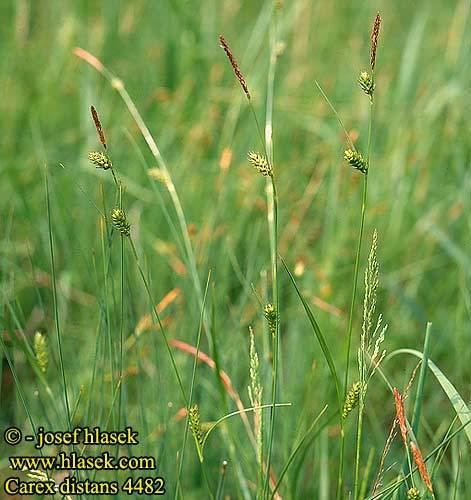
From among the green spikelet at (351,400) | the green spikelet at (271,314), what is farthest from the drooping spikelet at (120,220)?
the green spikelet at (351,400)

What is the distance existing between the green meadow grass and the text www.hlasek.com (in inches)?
0.9

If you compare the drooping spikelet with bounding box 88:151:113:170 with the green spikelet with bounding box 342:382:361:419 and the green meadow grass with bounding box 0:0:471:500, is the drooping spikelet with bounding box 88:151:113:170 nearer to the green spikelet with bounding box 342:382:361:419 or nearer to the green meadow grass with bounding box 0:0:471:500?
the green meadow grass with bounding box 0:0:471:500

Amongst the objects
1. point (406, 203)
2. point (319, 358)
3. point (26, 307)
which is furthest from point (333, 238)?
point (26, 307)

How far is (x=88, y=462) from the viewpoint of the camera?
4.26 feet

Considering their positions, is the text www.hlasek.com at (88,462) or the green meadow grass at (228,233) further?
the green meadow grass at (228,233)

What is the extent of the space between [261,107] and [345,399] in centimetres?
158

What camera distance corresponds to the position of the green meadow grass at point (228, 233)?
57.5 inches

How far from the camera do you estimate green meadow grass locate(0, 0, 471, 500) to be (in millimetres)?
1461

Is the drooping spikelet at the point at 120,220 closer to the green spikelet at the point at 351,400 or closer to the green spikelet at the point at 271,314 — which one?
the green spikelet at the point at 271,314

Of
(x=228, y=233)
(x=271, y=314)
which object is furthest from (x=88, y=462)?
(x=228, y=233)

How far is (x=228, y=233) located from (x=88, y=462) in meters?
0.83

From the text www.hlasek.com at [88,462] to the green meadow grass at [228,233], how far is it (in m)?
0.02

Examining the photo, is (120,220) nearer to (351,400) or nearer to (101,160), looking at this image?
(101,160)

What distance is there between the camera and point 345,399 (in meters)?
1.02
